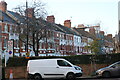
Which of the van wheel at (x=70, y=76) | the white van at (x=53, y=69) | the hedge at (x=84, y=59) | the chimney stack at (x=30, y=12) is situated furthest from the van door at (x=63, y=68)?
the chimney stack at (x=30, y=12)

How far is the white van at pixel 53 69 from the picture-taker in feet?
64.2

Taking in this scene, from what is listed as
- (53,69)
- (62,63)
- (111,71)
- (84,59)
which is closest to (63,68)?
(62,63)

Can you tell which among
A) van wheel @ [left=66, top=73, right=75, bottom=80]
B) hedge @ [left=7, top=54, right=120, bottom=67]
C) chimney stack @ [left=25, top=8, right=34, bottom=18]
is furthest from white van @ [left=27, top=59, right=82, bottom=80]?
chimney stack @ [left=25, top=8, right=34, bottom=18]

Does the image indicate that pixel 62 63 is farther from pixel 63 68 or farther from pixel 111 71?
pixel 111 71

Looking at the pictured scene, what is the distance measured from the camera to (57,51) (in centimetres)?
5422

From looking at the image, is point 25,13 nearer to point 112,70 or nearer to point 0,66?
point 0,66

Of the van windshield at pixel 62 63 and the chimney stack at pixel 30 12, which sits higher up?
the chimney stack at pixel 30 12

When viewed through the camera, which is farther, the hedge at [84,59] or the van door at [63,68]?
the hedge at [84,59]

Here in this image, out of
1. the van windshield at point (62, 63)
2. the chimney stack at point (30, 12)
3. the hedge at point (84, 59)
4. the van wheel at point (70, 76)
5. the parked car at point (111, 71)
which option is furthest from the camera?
the chimney stack at point (30, 12)

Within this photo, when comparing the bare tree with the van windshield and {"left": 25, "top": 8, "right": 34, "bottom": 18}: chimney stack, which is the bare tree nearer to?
{"left": 25, "top": 8, "right": 34, "bottom": 18}: chimney stack

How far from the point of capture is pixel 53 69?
1977 cm

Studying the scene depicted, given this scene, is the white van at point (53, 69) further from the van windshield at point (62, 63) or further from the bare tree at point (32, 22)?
the bare tree at point (32, 22)

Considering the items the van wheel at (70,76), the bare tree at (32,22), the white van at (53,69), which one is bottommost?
the van wheel at (70,76)

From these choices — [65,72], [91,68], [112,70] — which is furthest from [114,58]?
[65,72]
